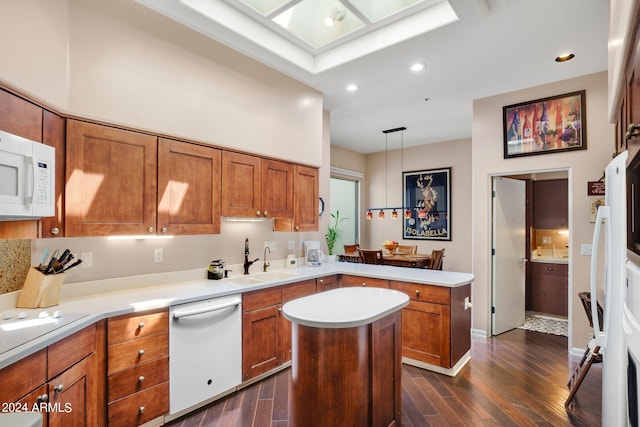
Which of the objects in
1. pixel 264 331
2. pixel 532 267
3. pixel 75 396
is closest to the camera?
pixel 75 396

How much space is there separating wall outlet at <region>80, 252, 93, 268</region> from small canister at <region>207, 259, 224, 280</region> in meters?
0.97

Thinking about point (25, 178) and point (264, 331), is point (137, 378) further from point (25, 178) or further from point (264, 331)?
point (25, 178)

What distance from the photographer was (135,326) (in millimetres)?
2125

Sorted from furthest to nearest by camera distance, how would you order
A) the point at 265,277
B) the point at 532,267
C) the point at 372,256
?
the point at 532,267 → the point at 372,256 → the point at 265,277

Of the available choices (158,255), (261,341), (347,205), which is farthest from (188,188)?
(347,205)

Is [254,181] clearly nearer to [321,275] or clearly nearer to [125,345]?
[321,275]

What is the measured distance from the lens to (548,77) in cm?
357

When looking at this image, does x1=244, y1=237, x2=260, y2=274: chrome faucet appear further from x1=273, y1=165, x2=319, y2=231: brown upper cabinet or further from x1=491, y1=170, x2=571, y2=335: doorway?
x1=491, y1=170, x2=571, y2=335: doorway

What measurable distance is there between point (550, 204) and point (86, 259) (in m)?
6.13

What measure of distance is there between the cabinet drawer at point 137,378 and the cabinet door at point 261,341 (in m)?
0.67

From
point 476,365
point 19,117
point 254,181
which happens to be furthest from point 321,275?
point 19,117

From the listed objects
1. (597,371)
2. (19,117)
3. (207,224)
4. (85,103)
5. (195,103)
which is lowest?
(597,371)

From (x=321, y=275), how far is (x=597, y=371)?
287cm

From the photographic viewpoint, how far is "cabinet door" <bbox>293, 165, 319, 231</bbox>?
3643mm
